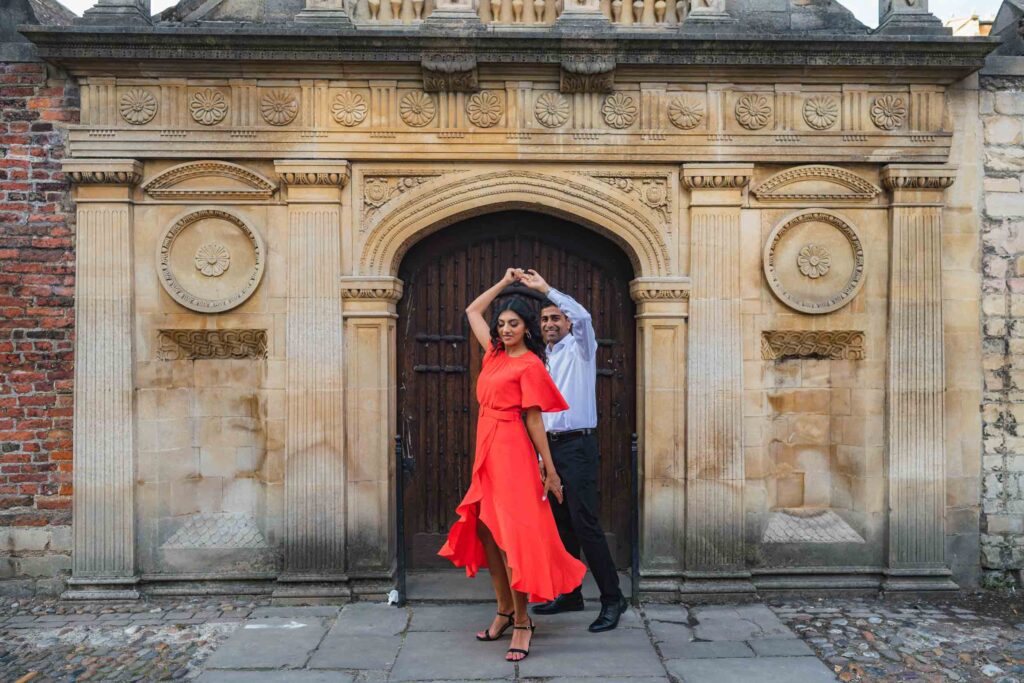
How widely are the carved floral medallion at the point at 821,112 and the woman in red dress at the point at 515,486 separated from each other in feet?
9.27

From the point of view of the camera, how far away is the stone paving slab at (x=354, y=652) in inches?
184

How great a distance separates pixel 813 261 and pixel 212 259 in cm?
448

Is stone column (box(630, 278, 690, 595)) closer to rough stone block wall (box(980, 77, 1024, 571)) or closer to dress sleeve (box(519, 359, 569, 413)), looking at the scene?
dress sleeve (box(519, 359, 569, 413))

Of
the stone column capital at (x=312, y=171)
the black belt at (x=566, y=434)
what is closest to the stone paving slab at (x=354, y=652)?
the black belt at (x=566, y=434)

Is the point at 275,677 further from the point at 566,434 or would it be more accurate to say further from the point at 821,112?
the point at 821,112

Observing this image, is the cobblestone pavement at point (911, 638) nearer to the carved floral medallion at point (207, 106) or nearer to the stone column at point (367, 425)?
the stone column at point (367, 425)

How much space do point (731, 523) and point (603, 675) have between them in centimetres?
184

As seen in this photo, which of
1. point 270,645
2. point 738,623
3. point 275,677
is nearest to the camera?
point 275,677

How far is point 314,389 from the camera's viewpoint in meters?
5.80

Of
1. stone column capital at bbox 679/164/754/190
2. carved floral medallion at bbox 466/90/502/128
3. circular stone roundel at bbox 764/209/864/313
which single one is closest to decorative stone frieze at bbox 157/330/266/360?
carved floral medallion at bbox 466/90/502/128

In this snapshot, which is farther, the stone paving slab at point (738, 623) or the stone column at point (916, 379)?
the stone column at point (916, 379)

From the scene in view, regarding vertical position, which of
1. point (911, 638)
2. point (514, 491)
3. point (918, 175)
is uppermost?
point (918, 175)

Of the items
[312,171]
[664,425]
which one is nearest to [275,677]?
[664,425]

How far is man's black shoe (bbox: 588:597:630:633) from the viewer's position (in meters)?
5.14
